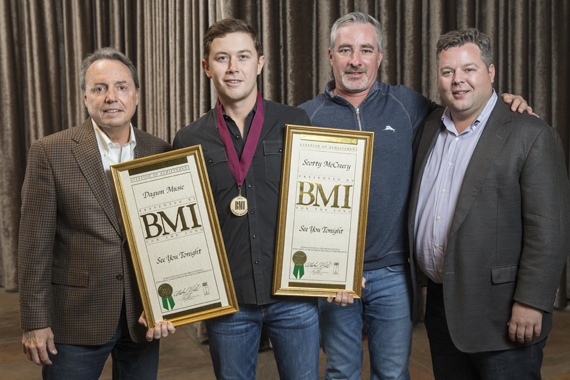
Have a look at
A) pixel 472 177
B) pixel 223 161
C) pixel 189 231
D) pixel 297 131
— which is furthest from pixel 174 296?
pixel 472 177

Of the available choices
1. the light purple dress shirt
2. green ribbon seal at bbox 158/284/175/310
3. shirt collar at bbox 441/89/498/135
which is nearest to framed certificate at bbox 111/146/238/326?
green ribbon seal at bbox 158/284/175/310

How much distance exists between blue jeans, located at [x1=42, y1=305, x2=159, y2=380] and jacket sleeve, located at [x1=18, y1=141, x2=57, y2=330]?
0.46 ft

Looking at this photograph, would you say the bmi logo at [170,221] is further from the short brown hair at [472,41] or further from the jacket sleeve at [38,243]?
the short brown hair at [472,41]

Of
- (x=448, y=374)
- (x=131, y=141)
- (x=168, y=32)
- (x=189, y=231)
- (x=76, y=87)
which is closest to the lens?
(x=189, y=231)

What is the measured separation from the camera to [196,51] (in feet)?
11.7

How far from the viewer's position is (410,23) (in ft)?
12.1

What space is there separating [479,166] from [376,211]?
1.37ft

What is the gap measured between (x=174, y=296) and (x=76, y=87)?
3.56 m

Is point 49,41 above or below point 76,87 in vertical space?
above

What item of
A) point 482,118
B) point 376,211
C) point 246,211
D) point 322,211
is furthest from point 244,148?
point 482,118

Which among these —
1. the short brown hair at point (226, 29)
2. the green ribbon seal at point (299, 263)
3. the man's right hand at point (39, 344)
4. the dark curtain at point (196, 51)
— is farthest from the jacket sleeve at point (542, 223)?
the dark curtain at point (196, 51)

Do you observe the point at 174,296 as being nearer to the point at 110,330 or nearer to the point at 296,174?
the point at 110,330

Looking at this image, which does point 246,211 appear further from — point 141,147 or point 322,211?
point 141,147

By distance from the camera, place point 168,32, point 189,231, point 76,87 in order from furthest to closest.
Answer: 1. point 76,87
2. point 168,32
3. point 189,231
